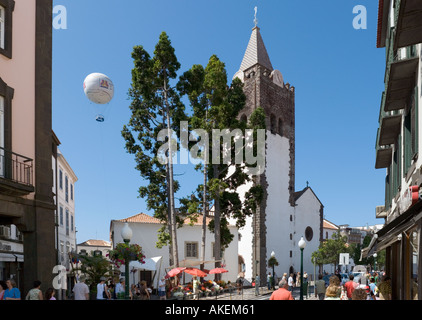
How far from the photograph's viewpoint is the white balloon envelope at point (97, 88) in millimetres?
13367

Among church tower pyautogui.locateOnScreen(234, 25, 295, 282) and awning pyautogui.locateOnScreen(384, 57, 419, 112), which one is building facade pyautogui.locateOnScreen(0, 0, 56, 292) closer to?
awning pyautogui.locateOnScreen(384, 57, 419, 112)

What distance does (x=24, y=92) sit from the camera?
42.4 feet

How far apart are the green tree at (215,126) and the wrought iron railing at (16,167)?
16.1m

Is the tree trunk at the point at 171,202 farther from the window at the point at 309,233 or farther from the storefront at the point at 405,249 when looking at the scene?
the window at the point at 309,233

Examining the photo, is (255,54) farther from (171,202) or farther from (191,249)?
(171,202)

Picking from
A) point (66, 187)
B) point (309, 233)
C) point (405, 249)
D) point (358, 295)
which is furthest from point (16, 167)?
point (309, 233)

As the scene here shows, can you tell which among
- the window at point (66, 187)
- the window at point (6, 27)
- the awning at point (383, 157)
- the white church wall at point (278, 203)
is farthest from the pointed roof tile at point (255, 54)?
the window at point (6, 27)

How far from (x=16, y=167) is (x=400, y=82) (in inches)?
442

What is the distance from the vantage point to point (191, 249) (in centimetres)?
3988
